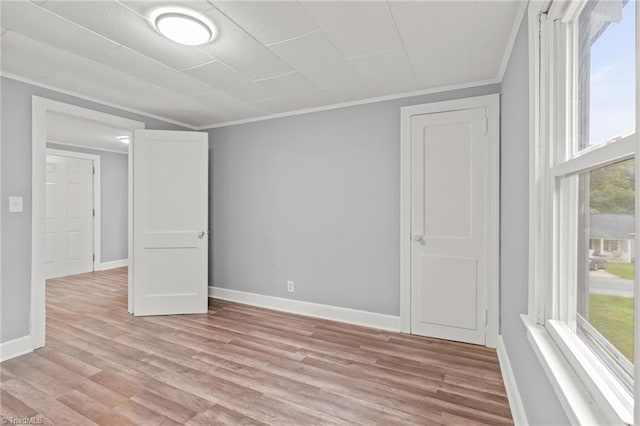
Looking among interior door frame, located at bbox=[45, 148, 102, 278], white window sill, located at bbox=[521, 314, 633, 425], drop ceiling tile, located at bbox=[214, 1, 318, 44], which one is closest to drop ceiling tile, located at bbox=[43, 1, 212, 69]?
drop ceiling tile, located at bbox=[214, 1, 318, 44]

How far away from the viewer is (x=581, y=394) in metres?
0.89

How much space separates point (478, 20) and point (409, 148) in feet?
4.18

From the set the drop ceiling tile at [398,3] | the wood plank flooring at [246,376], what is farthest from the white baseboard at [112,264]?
the drop ceiling tile at [398,3]

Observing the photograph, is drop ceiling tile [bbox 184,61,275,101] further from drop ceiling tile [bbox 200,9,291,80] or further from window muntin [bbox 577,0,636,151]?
window muntin [bbox 577,0,636,151]

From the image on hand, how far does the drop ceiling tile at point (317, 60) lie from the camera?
6.88ft

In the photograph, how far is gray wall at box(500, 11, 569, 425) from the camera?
53.6 inches

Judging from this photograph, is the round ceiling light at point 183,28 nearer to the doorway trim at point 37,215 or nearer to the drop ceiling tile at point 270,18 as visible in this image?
the drop ceiling tile at point 270,18

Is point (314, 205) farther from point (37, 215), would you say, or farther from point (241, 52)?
point (37, 215)

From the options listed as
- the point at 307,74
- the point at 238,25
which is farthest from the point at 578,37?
the point at 307,74

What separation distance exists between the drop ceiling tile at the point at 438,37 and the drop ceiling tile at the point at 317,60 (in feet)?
1.66

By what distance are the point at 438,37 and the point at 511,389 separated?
2353 mm

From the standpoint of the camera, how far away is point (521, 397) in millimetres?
1690

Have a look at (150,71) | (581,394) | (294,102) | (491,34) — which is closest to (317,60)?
(294,102)

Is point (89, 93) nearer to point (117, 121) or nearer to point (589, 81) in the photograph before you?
point (117, 121)
